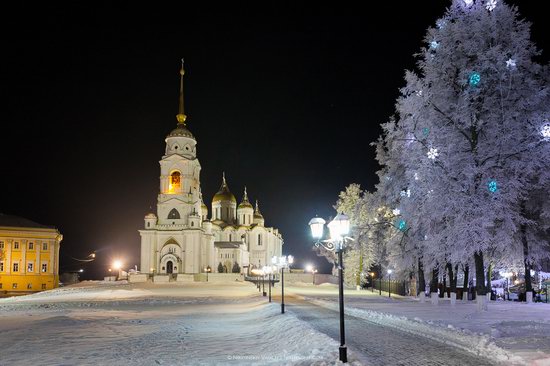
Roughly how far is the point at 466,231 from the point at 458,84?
21.4ft

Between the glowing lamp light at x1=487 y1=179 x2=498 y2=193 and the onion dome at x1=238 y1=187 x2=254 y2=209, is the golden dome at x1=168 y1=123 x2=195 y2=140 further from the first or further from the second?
the glowing lamp light at x1=487 y1=179 x2=498 y2=193

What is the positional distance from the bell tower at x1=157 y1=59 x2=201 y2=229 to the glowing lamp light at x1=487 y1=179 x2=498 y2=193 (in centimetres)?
6858

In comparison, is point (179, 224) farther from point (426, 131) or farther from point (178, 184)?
point (426, 131)

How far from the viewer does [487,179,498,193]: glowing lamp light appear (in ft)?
76.1

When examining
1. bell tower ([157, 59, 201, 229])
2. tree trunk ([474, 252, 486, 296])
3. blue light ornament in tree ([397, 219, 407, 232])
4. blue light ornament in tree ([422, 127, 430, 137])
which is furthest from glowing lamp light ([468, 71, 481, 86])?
bell tower ([157, 59, 201, 229])

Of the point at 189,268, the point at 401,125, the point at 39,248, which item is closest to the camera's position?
the point at 401,125

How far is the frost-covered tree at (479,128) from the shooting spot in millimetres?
23188

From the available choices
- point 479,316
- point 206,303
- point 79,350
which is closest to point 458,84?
point 479,316

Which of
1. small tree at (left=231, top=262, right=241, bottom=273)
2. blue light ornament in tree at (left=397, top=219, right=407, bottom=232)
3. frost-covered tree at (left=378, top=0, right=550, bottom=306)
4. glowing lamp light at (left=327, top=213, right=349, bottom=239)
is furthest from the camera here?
small tree at (left=231, top=262, right=241, bottom=273)

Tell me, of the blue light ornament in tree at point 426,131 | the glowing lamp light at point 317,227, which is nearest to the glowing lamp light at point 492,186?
the blue light ornament in tree at point 426,131

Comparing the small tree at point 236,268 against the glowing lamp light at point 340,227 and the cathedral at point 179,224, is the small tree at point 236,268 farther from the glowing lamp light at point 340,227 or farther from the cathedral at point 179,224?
the glowing lamp light at point 340,227

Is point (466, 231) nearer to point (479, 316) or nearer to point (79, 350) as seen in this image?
point (479, 316)

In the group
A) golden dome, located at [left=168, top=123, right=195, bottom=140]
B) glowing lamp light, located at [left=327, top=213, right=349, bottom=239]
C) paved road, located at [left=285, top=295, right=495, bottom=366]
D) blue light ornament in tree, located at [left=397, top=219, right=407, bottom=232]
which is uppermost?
golden dome, located at [left=168, top=123, right=195, bottom=140]

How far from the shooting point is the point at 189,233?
8769 cm
